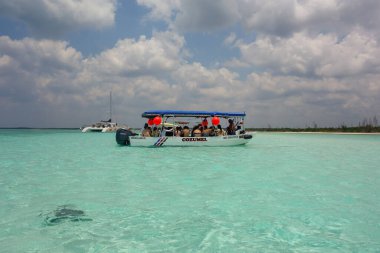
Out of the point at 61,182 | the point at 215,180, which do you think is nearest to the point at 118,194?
the point at 61,182

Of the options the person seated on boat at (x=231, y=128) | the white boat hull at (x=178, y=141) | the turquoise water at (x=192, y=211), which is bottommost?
the turquoise water at (x=192, y=211)

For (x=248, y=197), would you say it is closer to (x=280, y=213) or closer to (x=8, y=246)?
(x=280, y=213)

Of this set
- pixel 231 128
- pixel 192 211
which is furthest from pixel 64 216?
pixel 231 128

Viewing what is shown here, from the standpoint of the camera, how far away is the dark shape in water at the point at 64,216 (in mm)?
5898

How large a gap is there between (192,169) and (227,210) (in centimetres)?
587

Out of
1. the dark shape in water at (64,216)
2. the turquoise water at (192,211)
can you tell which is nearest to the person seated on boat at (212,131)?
the turquoise water at (192,211)

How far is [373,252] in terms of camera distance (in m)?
4.59

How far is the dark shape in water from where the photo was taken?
5.90 m

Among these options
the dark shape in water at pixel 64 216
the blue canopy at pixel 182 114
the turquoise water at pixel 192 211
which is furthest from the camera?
the blue canopy at pixel 182 114

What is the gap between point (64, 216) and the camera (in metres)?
6.16

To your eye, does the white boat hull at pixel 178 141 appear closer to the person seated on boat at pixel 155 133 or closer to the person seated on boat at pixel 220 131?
the person seated on boat at pixel 220 131

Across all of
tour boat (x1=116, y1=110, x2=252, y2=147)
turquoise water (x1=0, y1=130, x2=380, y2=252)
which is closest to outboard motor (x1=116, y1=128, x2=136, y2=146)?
tour boat (x1=116, y1=110, x2=252, y2=147)

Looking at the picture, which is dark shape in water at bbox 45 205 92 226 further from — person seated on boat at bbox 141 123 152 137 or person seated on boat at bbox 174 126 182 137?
person seated on boat at bbox 174 126 182 137

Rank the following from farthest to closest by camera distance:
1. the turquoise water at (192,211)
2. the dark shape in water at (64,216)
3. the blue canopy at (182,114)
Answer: the blue canopy at (182,114) → the dark shape in water at (64,216) → the turquoise water at (192,211)
